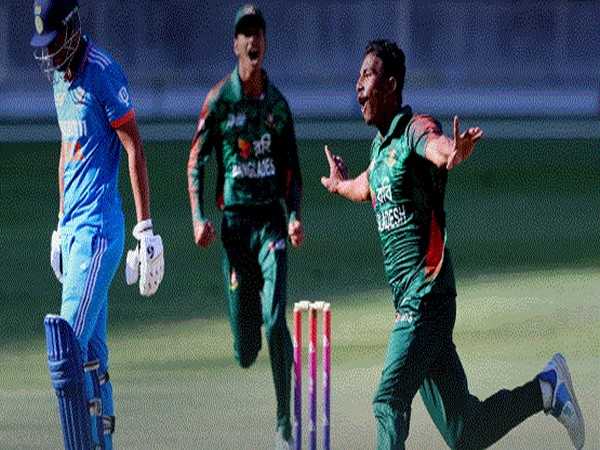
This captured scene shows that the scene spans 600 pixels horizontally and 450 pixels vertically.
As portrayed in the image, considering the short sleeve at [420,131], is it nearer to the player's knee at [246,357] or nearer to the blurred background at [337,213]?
the blurred background at [337,213]

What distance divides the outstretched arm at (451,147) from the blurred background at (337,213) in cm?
242

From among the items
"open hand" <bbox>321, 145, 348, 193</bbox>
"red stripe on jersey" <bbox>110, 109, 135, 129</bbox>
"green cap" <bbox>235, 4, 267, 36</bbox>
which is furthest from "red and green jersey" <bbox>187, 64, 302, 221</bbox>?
"red stripe on jersey" <bbox>110, 109, 135, 129</bbox>

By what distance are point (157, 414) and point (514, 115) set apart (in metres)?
21.1

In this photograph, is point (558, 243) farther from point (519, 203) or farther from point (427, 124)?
point (427, 124)

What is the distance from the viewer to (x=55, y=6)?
9.89 m

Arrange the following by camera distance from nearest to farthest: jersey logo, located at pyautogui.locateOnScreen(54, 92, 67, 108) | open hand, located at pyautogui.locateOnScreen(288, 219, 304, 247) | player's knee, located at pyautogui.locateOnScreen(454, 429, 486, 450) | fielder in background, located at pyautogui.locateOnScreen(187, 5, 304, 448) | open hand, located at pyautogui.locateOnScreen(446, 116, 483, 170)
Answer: open hand, located at pyautogui.locateOnScreen(446, 116, 483, 170) → player's knee, located at pyautogui.locateOnScreen(454, 429, 486, 450) → jersey logo, located at pyautogui.locateOnScreen(54, 92, 67, 108) → open hand, located at pyautogui.locateOnScreen(288, 219, 304, 247) → fielder in background, located at pyautogui.locateOnScreen(187, 5, 304, 448)

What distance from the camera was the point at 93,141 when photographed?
392 inches

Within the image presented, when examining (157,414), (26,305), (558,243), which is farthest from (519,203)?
(157,414)

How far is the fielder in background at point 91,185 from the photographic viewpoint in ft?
32.3

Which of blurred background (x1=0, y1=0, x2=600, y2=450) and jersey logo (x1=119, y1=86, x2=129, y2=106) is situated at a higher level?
jersey logo (x1=119, y1=86, x2=129, y2=106)

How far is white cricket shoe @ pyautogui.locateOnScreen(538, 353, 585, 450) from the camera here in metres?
10.1

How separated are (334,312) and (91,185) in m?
5.99

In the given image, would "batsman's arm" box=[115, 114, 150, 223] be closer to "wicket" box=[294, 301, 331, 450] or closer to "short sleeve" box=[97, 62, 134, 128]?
"short sleeve" box=[97, 62, 134, 128]

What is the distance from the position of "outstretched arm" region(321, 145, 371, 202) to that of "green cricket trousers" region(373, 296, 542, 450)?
0.66m
